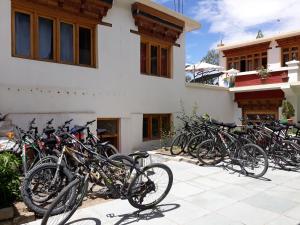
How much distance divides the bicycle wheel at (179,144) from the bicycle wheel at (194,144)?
23.4 inches

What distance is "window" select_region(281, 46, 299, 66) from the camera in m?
16.4

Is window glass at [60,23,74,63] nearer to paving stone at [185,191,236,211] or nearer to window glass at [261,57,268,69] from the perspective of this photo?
paving stone at [185,191,236,211]

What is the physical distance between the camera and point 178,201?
5484 millimetres

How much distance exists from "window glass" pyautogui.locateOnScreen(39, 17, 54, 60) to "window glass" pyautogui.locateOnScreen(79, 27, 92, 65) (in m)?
0.96

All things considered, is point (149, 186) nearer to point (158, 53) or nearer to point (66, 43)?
point (66, 43)

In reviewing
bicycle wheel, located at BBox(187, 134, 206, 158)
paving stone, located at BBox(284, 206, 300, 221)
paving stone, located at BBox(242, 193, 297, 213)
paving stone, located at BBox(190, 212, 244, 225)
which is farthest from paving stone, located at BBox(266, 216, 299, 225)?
bicycle wheel, located at BBox(187, 134, 206, 158)

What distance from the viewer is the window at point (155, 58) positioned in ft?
37.3

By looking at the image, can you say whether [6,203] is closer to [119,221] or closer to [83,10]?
[119,221]

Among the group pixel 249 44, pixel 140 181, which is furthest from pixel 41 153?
pixel 249 44

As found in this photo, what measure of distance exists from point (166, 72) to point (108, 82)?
10.5 feet

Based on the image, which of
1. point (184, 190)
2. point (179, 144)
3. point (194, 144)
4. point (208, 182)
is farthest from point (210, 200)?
point (179, 144)

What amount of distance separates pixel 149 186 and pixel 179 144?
5057mm

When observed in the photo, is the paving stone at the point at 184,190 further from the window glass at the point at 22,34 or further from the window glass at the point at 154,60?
the window glass at the point at 154,60

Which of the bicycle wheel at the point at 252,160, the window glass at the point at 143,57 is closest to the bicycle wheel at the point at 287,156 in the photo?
the bicycle wheel at the point at 252,160
